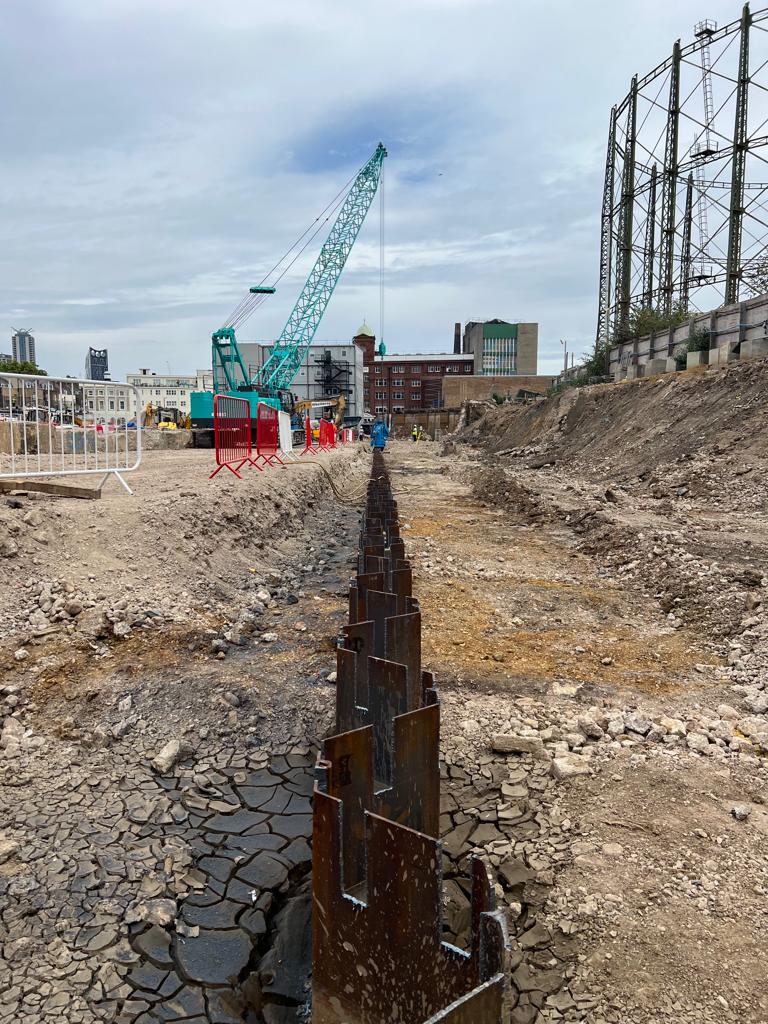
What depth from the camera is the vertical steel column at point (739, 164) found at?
22.7m

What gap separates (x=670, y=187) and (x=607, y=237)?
10.6 m

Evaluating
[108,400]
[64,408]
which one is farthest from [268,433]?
[64,408]

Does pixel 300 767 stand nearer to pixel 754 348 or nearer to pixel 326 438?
pixel 754 348

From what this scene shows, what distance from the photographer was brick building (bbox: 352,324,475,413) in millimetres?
98125

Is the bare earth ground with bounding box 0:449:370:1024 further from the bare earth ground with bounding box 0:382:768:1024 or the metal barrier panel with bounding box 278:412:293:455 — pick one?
the metal barrier panel with bounding box 278:412:293:455

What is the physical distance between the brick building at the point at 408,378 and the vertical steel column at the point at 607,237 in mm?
57978

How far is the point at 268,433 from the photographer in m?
17.3

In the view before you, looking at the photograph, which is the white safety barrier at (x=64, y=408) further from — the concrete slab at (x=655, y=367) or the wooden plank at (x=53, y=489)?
the concrete slab at (x=655, y=367)

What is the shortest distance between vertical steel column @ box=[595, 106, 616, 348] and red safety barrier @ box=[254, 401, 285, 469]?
2073cm

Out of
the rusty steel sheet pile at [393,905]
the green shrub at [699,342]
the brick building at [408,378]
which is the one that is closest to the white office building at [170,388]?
the brick building at [408,378]

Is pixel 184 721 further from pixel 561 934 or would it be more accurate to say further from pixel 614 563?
pixel 614 563

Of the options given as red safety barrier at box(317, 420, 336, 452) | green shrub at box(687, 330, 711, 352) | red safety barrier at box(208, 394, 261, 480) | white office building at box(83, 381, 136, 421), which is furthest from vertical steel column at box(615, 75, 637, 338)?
white office building at box(83, 381, 136, 421)

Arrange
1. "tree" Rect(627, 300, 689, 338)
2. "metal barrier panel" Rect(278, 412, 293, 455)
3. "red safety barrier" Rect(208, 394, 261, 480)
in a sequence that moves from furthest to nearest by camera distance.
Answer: "tree" Rect(627, 300, 689, 338) < "metal barrier panel" Rect(278, 412, 293, 455) < "red safety barrier" Rect(208, 394, 261, 480)

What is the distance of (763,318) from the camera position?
58.0 feet
